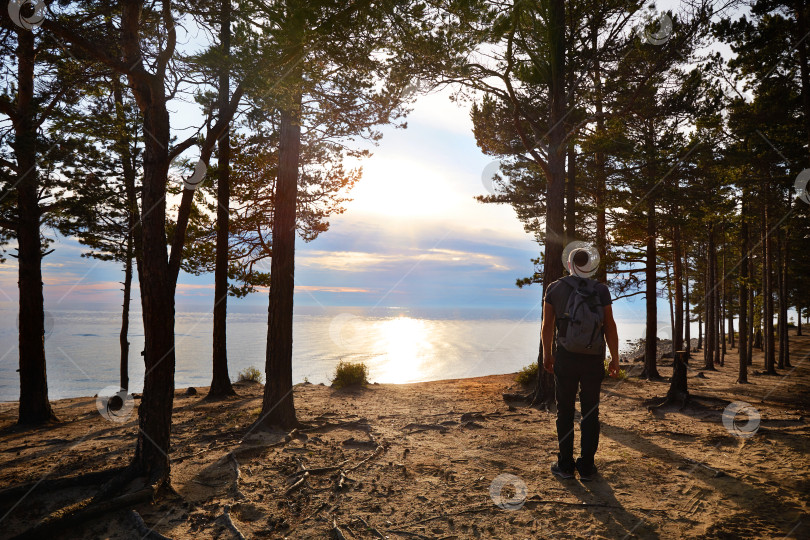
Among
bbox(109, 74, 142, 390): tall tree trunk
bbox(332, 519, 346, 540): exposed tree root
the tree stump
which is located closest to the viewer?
bbox(332, 519, 346, 540): exposed tree root

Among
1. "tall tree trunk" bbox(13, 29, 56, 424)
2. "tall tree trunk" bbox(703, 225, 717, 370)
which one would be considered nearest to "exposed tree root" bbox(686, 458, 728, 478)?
"tall tree trunk" bbox(13, 29, 56, 424)

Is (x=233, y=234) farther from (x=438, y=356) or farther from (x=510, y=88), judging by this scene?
(x=438, y=356)

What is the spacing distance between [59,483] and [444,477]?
426 centimetres

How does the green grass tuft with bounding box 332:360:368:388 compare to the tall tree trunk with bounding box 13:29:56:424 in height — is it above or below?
below

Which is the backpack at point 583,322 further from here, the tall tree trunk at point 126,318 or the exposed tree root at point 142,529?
the tall tree trunk at point 126,318

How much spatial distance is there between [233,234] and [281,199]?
897 cm

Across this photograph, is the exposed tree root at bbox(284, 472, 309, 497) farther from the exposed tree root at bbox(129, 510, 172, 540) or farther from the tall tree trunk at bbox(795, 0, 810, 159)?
the tall tree trunk at bbox(795, 0, 810, 159)

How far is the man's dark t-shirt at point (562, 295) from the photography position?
468cm

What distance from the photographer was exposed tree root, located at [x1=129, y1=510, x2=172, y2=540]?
3.37 m

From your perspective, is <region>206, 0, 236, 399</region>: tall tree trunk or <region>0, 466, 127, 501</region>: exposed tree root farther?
<region>206, 0, 236, 399</region>: tall tree trunk

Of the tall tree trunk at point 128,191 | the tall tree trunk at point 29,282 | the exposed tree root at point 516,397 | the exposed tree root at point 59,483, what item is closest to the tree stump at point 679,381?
the exposed tree root at point 516,397

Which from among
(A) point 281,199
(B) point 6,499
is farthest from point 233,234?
(B) point 6,499

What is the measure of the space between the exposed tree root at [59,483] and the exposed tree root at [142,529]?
3.37 feet

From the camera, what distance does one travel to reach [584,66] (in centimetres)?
961
